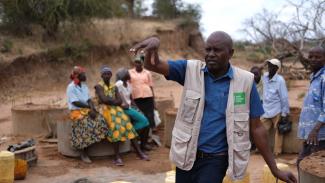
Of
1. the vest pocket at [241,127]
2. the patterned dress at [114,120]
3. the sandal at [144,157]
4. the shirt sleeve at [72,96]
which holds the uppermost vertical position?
the vest pocket at [241,127]

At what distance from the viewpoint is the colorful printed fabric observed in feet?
24.4

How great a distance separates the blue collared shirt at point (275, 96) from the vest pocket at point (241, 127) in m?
4.30

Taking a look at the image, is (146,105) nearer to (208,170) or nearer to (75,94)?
(75,94)

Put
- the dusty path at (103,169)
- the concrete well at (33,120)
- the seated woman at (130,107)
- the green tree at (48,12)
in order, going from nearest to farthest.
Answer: the dusty path at (103,169) → the seated woman at (130,107) → the concrete well at (33,120) → the green tree at (48,12)

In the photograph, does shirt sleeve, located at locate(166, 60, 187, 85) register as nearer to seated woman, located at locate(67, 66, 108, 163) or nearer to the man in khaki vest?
the man in khaki vest

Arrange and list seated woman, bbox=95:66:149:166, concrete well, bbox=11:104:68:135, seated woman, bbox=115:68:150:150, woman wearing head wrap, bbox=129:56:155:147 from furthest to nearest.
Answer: concrete well, bbox=11:104:68:135 → woman wearing head wrap, bbox=129:56:155:147 → seated woman, bbox=115:68:150:150 → seated woman, bbox=95:66:149:166

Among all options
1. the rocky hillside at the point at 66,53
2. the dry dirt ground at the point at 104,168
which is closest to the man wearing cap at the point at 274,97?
the dry dirt ground at the point at 104,168

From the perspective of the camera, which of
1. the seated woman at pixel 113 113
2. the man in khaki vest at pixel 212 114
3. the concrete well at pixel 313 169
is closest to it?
the man in khaki vest at pixel 212 114

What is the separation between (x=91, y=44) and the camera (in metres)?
21.3

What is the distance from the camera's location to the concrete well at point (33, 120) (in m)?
9.52

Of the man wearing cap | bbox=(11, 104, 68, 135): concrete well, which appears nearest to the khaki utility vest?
the man wearing cap

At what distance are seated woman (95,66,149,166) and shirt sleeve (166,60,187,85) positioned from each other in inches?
172

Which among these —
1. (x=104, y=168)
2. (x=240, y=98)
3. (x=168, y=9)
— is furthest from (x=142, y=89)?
(x=168, y=9)

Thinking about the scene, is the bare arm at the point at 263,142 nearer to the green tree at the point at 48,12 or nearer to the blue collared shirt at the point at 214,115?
the blue collared shirt at the point at 214,115
